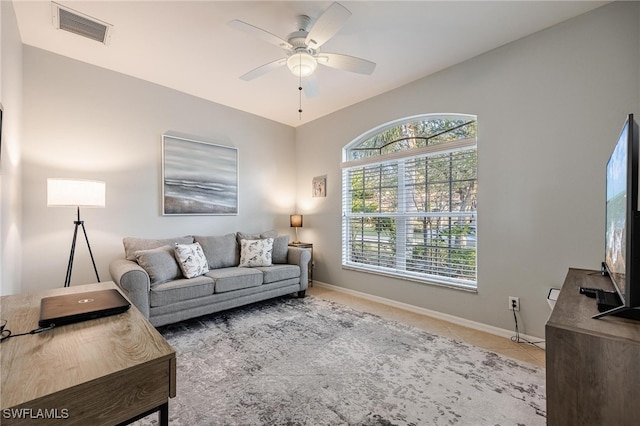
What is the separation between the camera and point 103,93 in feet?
10.1

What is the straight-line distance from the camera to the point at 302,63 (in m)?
2.32

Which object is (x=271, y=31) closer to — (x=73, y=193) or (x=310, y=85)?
(x=310, y=85)

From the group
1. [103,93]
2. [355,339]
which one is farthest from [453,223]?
[103,93]

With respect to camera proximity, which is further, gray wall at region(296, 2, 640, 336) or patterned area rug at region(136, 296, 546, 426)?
gray wall at region(296, 2, 640, 336)

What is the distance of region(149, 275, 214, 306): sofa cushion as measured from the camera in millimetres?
2568

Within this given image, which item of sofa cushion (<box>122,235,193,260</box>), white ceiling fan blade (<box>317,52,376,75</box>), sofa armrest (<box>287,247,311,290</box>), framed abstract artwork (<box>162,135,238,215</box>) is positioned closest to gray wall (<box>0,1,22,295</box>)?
sofa cushion (<box>122,235,193,260</box>)

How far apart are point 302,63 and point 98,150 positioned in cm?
247

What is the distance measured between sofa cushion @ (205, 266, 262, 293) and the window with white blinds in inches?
56.9

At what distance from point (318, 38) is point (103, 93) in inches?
103

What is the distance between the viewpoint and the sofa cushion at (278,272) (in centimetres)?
339

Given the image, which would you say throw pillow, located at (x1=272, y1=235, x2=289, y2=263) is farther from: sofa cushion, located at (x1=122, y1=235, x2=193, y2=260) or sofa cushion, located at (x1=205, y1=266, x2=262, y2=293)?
sofa cushion, located at (x1=122, y1=235, x2=193, y2=260)

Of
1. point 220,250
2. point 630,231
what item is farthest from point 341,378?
point 220,250

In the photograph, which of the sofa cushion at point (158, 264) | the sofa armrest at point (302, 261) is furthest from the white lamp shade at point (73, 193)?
the sofa armrest at point (302, 261)

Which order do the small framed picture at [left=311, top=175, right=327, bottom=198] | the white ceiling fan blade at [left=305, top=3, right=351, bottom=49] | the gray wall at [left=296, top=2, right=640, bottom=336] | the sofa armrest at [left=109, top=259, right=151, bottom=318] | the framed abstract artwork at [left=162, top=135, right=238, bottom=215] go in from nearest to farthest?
the white ceiling fan blade at [left=305, top=3, right=351, bottom=49], the gray wall at [left=296, top=2, right=640, bottom=336], the sofa armrest at [left=109, top=259, right=151, bottom=318], the framed abstract artwork at [left=162, top=135, right=238, bottom=215], the small framed picture at [left=311, top=175, right=327, bottom=198]
